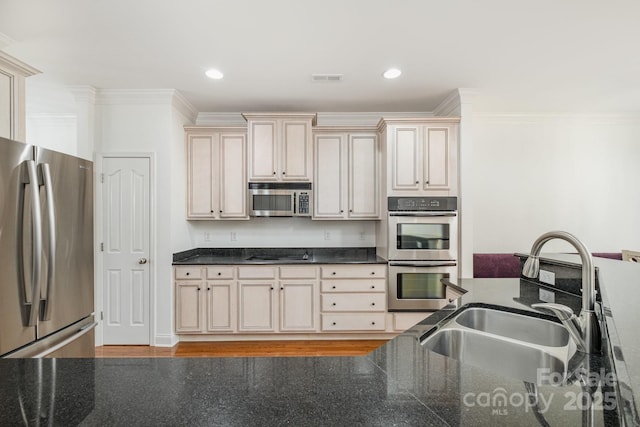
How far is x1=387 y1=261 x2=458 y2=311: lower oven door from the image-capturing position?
319 cm

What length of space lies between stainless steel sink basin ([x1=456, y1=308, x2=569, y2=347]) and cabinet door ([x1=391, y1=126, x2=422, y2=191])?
75.2 inches

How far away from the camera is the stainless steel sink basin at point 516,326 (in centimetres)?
131

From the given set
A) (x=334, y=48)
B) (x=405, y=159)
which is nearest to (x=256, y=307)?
(x=405, y=159)

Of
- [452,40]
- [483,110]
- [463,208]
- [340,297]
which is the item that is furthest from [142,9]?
[483,110]

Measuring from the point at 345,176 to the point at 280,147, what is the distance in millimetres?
835

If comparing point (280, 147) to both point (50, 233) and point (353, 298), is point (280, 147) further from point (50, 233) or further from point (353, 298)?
point (50, 233)

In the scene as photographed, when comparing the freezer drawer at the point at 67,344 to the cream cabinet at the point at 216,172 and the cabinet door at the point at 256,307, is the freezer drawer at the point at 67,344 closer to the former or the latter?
the cabinet door at the point at 256,307

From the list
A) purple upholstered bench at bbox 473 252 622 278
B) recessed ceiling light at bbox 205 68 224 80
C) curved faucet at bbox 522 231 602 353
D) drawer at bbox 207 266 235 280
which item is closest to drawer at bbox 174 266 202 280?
drawer at bbox 207 266 235 280

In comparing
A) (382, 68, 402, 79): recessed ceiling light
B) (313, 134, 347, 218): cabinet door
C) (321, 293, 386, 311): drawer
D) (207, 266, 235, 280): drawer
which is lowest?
(321, 293, 386, 311): drawer

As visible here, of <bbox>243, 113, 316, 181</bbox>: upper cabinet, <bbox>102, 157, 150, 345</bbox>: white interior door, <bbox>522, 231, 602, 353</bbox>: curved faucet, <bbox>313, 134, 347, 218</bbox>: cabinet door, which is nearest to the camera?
<bbox>522, 231, 602, 353</bbox>: curved faucet

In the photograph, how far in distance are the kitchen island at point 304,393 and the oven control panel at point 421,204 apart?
92.2 inches

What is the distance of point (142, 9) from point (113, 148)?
176 cm

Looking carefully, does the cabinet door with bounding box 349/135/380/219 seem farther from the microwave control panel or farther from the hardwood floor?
the hardwood floor

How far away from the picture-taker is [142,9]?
6.26 ft
